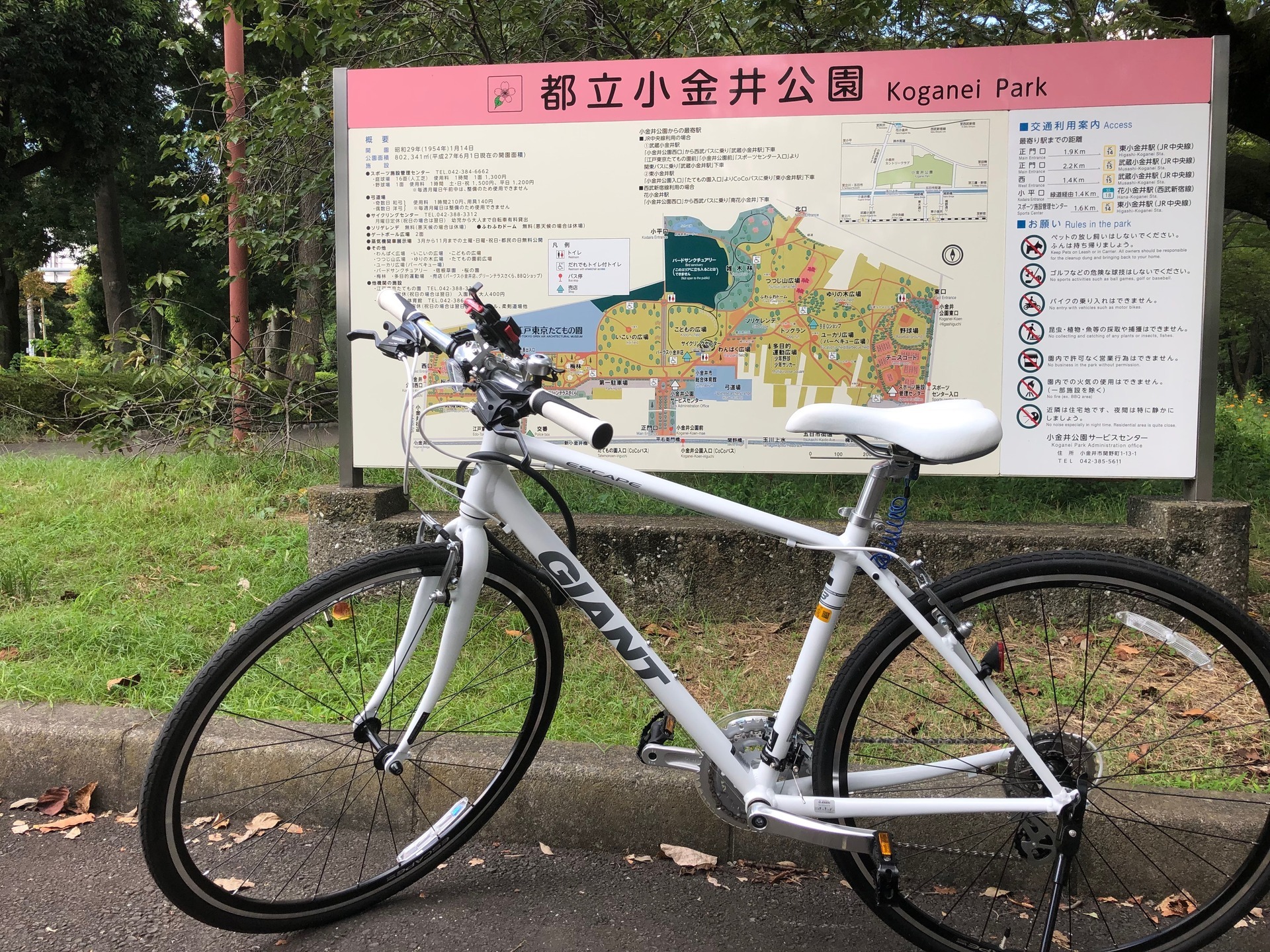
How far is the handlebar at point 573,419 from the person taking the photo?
4.73 feet

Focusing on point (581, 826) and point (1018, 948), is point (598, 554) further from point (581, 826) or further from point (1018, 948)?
point (1018, 948)

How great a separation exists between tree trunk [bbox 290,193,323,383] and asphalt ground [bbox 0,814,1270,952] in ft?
12.9

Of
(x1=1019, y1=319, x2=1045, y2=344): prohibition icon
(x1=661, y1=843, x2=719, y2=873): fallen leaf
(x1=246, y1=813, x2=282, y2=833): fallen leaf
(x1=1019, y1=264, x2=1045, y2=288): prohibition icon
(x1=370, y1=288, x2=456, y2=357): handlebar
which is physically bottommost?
(x1=661, y1=843, x2=719, y2=873): fallen leaf

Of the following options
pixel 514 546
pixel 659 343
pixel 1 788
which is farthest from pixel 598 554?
pixel 1 788

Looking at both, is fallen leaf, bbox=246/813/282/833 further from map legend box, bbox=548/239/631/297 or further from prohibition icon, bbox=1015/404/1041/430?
prohibition icon, bbox=1015/404/1041/430

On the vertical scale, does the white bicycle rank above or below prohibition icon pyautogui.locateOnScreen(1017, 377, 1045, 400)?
below


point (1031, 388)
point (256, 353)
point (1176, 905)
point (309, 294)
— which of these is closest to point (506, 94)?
point (1031, 388)

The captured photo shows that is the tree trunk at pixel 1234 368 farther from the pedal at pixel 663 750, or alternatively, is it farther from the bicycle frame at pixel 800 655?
the pedal at pixel 663 750

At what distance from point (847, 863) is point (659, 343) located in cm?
207

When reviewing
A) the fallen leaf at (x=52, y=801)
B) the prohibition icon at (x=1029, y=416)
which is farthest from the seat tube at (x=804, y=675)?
the fallen leaf at (x=52, y=801)

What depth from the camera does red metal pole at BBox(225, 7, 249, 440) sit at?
5.45 metres

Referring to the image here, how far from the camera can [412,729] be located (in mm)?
1920

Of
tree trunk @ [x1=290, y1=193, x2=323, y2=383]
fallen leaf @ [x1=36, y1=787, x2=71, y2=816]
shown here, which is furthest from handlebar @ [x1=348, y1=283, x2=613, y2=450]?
tree trunk @ [x1=290, y1=193, x2=323, y2=383]

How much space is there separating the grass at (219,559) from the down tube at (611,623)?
0.57 meters
